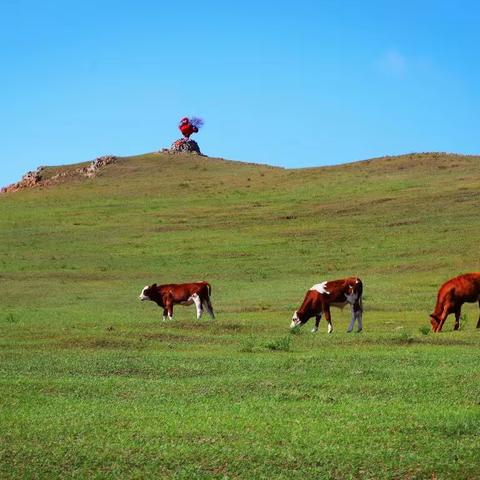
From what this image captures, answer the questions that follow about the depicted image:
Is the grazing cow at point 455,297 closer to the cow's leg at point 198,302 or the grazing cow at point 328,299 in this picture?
the grazing cow at point 328,299

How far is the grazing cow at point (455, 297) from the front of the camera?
2642 centimetres

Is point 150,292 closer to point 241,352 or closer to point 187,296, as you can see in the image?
point 187,296

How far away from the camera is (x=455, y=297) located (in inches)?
1049

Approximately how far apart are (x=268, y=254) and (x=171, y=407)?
39.2 metres

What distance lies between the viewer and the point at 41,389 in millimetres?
14805

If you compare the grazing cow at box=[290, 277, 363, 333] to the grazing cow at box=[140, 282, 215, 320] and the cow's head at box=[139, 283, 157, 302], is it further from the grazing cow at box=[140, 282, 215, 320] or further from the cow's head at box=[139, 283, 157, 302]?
the cow's head at box=[139, 283, 157, 302]

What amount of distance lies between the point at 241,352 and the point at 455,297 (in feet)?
28.2

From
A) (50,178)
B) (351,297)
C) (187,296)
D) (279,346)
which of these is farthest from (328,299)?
(50,178)

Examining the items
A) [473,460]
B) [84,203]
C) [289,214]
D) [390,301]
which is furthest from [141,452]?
[84,203]

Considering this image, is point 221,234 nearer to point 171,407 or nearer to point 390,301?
point 390,301

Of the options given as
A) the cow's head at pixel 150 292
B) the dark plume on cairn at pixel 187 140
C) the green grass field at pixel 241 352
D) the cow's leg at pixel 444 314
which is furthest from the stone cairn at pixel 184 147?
the cow's leg at pixel 444 314

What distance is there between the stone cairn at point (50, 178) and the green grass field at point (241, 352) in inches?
1021

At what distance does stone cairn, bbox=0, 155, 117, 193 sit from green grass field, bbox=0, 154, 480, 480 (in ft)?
85.0

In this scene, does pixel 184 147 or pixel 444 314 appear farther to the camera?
pixel 184 147
